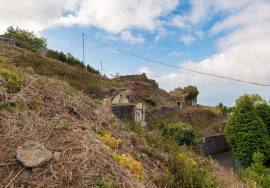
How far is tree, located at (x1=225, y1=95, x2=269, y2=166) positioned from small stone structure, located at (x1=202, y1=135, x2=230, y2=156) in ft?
17.4

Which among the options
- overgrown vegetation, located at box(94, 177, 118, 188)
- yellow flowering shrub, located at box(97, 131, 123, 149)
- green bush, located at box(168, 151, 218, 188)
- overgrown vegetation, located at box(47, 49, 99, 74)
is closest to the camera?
overgrown vegetation, located at box(94, 177, 118, 188)

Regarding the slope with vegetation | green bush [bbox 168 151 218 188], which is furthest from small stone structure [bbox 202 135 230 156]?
green bush [bbox 168 151 218 188]

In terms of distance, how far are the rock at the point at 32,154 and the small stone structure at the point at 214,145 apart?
20557 millimetres

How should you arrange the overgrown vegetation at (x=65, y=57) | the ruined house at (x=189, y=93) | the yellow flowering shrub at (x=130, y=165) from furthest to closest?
1. the ruined house at (x=189, y=93)
2. the overgrown vegetation at (x=65, y=57)
3. the yellow flowering shrub at (x=130, y=165)

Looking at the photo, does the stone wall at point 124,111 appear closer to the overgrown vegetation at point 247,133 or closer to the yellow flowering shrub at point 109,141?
the yellow flowering shrub at point 109,141

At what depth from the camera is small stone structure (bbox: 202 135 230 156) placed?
2383 cm

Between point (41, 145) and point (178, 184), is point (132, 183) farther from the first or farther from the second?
point (41, 145)

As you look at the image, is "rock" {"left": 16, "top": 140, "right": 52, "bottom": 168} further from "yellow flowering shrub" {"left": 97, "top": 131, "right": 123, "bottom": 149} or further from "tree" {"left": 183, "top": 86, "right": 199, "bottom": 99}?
"tree" {"left": 183, "top": 86, "right": 199, "bottom": 99}

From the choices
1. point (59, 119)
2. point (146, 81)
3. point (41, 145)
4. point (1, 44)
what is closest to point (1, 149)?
point (41, 145)

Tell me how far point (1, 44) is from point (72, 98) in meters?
19.5

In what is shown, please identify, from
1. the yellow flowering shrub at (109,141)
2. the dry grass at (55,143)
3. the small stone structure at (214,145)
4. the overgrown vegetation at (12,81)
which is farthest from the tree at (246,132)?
the overgrown vegetation at (12,81)

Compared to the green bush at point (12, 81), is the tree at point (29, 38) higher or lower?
higher

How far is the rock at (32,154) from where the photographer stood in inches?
147

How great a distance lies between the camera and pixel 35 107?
205 inches
